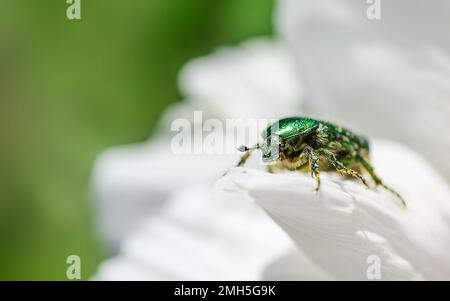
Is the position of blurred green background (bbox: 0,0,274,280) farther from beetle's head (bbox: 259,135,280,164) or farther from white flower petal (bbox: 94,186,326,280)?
beetle's head (bbox: 259,135,280,164)

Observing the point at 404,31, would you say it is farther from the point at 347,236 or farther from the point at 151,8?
the point at 151,8

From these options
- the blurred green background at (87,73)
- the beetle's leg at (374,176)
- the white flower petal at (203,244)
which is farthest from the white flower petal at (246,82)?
the beetle's leg at (374,176)

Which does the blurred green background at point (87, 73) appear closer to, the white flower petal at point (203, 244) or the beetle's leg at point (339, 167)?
the white flower petal at point (203, 244)

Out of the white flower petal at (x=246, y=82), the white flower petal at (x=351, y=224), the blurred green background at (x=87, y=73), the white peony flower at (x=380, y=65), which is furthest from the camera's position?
the blurred green background at (x=87, y=73)

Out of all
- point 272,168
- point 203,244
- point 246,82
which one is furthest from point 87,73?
point 272,168

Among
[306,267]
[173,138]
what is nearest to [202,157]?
[173,138]

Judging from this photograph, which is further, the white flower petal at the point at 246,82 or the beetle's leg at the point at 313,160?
the white flower petal at the point at 246,82

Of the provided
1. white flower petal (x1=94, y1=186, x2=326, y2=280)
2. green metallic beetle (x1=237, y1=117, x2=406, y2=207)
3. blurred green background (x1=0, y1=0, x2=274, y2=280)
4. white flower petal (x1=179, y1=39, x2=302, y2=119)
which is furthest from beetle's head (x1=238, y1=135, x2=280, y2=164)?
blurred green background (x1=0, y1=0, x2=274, y2=280)
